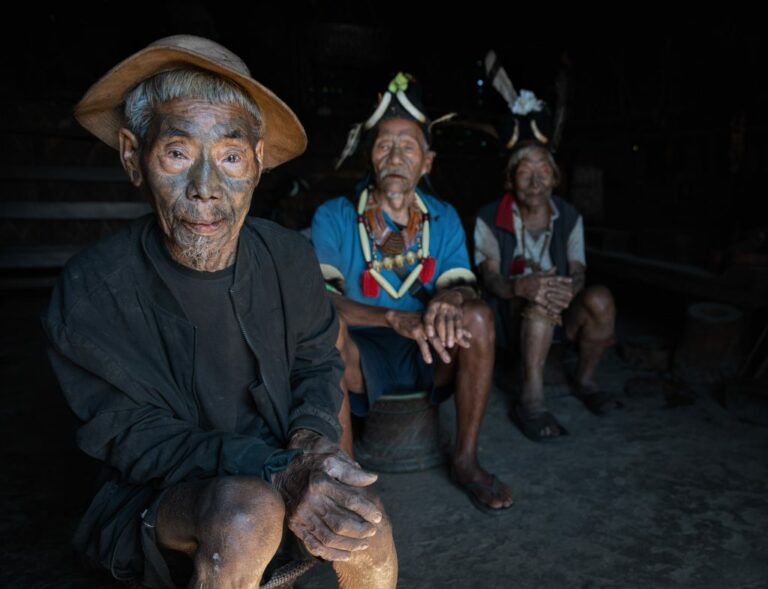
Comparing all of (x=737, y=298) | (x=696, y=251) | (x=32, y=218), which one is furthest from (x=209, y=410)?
(x=32, y=218)

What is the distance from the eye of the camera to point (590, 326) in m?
3.88

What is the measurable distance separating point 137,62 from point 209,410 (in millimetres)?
937

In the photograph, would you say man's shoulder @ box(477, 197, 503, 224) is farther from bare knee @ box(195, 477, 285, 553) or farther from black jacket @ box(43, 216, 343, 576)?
bare knee @ box(195, 477, 285, 553)

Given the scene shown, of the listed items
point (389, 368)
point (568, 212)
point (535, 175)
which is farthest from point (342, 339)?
point (568, 212)

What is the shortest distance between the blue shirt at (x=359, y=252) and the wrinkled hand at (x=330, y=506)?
1656mm

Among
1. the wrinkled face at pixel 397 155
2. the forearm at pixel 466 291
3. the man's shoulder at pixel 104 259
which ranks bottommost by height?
the forearm at pixel 466 291

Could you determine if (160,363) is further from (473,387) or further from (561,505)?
(561,505)

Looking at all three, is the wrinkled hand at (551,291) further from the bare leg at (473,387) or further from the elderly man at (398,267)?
the bare leg at (473,387)

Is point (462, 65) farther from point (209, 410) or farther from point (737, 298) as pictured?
point (209, 410)

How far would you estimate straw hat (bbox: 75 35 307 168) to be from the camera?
5.50 ft

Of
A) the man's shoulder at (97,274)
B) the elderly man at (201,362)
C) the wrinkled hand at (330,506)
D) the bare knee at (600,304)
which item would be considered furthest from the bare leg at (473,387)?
the man's shoulder at (97,274)

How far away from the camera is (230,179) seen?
1820mm

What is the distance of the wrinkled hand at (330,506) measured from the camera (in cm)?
145

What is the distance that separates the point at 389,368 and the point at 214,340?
51.9 inches
